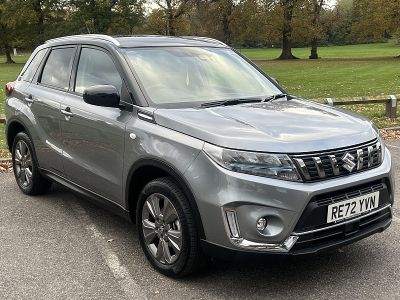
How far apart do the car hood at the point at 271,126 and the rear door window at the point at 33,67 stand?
2529mm

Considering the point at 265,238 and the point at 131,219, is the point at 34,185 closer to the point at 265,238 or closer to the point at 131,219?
the point at 131,219

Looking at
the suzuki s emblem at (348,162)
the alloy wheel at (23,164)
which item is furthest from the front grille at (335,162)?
the alloy wheel at (23,164)

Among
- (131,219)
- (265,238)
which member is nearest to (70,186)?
(131,219)

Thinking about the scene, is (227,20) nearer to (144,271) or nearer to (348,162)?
(144,271)

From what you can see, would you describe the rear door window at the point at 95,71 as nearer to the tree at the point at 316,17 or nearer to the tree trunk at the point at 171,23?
the tree at the point at 316,17

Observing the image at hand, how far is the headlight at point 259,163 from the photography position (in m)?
3.33

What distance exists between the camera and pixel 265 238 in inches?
132

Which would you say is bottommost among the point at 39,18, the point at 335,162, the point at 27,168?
the point at 27,168

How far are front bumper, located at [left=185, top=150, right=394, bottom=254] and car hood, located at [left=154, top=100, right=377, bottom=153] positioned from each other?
211 millimetres

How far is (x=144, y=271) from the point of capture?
4.05 metres

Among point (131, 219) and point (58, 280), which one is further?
point (131, 219)

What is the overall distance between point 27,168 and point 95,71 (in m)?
1.88

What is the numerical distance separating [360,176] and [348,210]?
25 centimetres

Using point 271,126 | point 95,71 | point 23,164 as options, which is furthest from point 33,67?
Result: point 271,126
